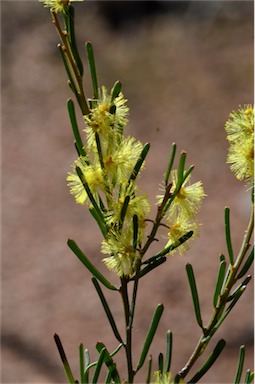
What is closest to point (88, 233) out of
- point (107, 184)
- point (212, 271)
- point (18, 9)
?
point (212, 271)

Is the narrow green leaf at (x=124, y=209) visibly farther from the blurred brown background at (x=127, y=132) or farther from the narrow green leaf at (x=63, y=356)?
the blurred brown background at (x=127, y=132)

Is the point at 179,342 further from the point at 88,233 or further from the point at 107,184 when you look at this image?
the point at 107,184

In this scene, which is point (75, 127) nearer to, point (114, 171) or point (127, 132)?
point (114, 171)

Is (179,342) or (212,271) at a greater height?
(212,271)

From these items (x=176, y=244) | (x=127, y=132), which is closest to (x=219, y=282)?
(x=176, y=244)

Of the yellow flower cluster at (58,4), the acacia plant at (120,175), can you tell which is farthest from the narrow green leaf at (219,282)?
the yellow flower cluster at (58,4)

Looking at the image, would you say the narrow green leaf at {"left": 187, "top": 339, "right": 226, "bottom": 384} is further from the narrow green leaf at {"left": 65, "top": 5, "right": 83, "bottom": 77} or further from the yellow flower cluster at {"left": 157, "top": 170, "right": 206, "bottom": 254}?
the narrow green leaf at {"left": 65, "top": 5, "right": 83, "bottom": 77}
